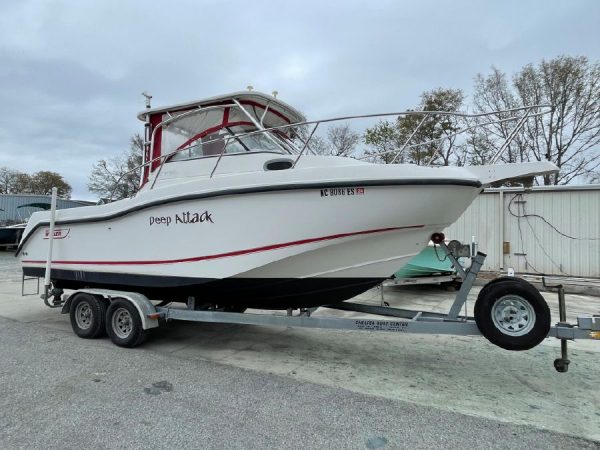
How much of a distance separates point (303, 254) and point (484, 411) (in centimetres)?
201

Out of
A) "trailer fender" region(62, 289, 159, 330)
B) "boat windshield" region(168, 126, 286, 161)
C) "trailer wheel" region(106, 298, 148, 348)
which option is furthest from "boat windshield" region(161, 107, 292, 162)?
"trailer wheel" region(106, 298, 148, 348)

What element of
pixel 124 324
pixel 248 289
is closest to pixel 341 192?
pixel 248 289

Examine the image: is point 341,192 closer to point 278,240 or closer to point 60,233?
point 278,240

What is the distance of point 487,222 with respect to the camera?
11242 mm

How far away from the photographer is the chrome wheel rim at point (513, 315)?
346 centimetres

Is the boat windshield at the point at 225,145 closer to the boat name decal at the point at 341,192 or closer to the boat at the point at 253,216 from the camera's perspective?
the boat at the point at 253,216

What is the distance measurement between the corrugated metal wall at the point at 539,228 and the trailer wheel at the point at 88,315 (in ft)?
31.0

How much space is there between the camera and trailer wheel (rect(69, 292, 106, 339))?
516cm

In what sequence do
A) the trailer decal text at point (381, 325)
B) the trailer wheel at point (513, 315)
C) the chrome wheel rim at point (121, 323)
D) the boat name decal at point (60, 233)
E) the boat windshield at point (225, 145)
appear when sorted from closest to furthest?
the trailer wheel at point (513, 315), the trailer decal text at point (381, 325), the boat windshield at point (225, 145), the chrome wheel rim at point (121, 323), the boat name decal at point (60, 233)

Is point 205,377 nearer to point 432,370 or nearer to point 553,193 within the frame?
point 432,370

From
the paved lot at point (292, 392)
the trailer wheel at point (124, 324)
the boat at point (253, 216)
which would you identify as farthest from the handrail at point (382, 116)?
the paved lot at point (292, 392)

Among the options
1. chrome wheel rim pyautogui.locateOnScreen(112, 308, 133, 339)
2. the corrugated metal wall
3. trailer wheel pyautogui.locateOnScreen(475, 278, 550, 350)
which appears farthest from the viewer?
the corrugated metal wall

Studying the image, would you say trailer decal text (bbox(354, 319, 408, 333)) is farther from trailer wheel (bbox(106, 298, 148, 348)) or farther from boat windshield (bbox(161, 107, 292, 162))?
trailer wheel (bbox(106, 298, 148, 348))

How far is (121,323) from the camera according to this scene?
16.6 ft
